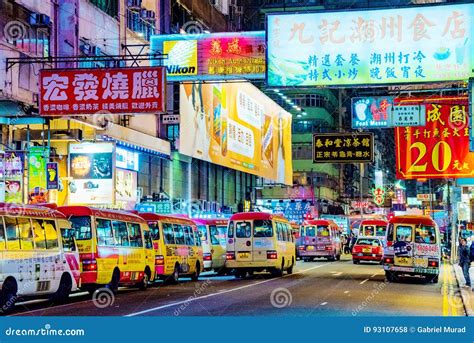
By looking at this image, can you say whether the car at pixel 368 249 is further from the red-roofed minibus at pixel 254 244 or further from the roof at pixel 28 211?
the roof at pixel 28 211

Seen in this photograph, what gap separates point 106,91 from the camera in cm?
2691

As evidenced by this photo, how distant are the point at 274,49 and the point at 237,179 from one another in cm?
4458

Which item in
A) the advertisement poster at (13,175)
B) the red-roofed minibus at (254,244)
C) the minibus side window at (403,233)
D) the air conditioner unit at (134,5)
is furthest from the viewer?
the air conditioner unit at (134,5)

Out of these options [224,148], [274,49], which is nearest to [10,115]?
[274,49]

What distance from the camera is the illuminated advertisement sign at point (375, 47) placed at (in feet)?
84.2

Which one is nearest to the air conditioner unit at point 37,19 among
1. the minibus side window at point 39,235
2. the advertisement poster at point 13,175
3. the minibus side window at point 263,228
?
the advertisement poster at point 13,175

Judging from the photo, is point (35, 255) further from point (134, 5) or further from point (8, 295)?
point (134, 5)

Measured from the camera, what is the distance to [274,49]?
26766mm

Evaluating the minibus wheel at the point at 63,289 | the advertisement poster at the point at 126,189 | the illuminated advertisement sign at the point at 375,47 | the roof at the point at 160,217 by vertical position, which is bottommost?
the minibus wheel at the point at 63,289

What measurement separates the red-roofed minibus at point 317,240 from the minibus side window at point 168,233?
2483 centimetres

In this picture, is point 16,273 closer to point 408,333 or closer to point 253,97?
point 408,333

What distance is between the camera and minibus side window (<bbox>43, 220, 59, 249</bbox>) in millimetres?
22797

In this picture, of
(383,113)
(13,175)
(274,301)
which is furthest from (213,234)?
(274,301)

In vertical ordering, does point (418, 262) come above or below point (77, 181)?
below
